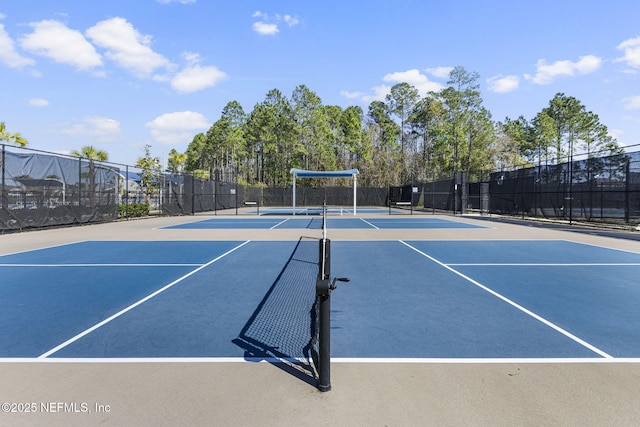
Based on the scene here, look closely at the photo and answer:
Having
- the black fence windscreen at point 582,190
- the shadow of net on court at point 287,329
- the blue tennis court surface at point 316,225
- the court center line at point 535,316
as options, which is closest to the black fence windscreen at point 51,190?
the blue tennis court surface at point 316,225

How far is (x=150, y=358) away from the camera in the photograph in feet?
11.9

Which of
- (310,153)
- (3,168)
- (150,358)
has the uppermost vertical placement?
(310,153)

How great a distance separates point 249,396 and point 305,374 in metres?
0.57

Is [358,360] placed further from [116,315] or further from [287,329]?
[116,315]

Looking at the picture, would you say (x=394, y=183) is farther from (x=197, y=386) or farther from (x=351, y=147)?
(x=197, y=386)

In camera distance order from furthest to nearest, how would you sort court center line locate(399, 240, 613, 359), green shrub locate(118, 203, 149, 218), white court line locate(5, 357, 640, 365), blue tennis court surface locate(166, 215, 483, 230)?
green shrub locate(118, 203, 149, 218) < blue tennis court surface locate(166, 215, 483, 230) < court center line locate(399, 240, 613, 359) < white court line locate(5, 357, 640, 365)

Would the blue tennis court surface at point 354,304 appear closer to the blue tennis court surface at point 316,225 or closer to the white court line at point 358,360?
the white court line at point 358,360

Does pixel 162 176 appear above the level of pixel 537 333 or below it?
above

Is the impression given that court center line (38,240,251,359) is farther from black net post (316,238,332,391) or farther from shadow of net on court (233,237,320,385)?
black net post (316,238,332,391)

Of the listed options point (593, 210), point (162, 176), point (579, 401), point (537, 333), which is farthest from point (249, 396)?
point (162, 176)

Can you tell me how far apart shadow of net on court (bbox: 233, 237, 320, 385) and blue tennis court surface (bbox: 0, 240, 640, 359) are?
0.07 meters

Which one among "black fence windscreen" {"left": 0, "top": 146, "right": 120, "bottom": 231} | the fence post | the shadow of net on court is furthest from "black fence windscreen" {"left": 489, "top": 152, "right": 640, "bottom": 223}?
the fence post

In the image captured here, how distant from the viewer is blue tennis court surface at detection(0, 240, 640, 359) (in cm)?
394

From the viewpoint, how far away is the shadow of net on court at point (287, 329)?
3.60 meters
